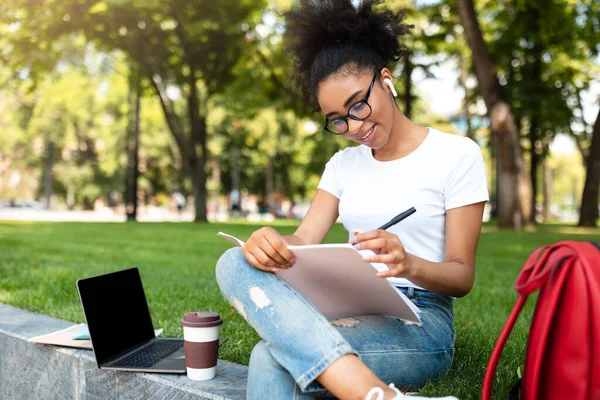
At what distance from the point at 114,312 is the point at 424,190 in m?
1.44

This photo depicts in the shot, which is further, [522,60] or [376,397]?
[522,60]

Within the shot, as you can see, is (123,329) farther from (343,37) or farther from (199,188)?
(199,188)

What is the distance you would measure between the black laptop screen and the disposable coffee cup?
0.39 metres

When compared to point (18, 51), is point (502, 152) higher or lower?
lower

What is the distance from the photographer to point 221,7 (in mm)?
17453

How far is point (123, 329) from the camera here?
288cm

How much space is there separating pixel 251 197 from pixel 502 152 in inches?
1564

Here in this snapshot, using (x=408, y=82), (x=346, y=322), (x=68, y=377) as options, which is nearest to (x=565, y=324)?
(x=346, y=322)

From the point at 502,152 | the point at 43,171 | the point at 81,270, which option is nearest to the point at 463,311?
the point at 81,270

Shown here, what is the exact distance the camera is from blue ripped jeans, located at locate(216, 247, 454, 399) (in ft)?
6.18

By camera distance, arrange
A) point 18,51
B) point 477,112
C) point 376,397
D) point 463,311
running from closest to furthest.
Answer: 1. point 376,397
2. point 463,311
3. point 18,51
4. point 477,112

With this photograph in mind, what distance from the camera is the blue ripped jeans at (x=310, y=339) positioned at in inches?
74.1

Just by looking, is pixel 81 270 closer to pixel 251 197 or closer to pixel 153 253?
pixel 153 253

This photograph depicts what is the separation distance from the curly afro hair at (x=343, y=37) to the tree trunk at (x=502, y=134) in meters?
12.6
